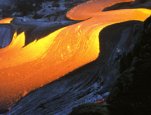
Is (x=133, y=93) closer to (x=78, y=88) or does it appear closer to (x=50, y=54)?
(x=78, y=88)

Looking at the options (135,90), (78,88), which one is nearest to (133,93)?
(135,90)

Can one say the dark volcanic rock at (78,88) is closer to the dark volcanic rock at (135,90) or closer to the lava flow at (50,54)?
the lava flow at (50,54)

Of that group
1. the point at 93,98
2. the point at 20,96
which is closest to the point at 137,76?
the point at 93,98

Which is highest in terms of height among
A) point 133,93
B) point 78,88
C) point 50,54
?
point 133,93

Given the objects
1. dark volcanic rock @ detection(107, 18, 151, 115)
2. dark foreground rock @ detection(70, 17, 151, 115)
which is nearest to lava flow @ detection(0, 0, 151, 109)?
dark foreground rock @ detection(70, 17, 151, 115)

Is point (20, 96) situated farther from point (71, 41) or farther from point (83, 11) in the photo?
point (83, 11)

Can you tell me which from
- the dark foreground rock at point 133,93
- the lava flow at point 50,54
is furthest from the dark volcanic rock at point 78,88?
the dark foreground rock at point 133,93

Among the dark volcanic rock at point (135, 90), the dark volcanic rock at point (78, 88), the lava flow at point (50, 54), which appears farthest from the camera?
the lava flow at point (50, 54)

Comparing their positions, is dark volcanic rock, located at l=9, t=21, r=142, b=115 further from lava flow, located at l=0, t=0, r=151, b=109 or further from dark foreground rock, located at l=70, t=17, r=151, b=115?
dark foreground rock, located at l=70, t=17, r=151, b=115

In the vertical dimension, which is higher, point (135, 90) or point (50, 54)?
point (135, 90)
